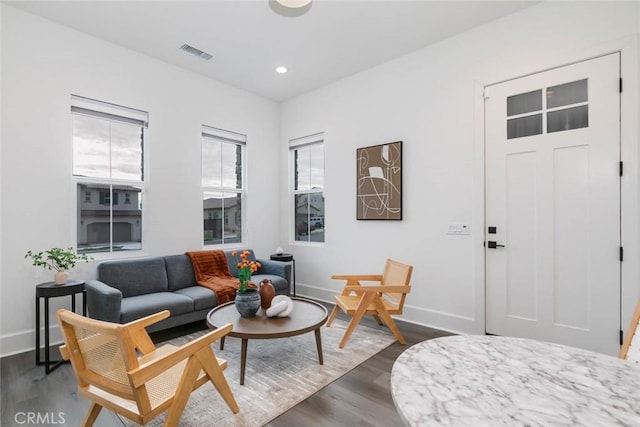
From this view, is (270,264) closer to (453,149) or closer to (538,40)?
(453,149)

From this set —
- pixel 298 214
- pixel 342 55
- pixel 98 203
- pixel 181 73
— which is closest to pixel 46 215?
pixel 98 203

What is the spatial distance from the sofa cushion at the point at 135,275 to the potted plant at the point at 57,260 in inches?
11.5

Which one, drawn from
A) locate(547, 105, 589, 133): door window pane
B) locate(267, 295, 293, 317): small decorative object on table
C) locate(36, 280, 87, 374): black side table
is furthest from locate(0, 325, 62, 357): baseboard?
locate(547, 105, 589, 133): door window pane

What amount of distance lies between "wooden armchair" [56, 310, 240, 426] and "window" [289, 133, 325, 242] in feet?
10.5

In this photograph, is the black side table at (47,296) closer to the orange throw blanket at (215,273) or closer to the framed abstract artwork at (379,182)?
the orange throw blanket at (215,273)

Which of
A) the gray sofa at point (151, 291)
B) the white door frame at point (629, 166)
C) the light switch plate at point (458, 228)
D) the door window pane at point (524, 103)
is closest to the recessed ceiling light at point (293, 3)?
the door window pane at point (524, 103)

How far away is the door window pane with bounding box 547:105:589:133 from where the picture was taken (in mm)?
2725

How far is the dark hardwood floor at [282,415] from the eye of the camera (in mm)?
1949

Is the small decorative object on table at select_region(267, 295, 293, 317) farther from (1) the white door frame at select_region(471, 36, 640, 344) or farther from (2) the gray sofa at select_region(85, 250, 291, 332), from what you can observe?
(1) the white door frame at select_region(471, 36, 640, 344)

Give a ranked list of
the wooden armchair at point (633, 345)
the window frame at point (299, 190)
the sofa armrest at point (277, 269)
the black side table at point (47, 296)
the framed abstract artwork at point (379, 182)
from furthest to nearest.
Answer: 1. the window frame at point (299, 190)
2. the sofa armrest at point (277, 269)
3. the framed abstract artwork at point (379, 182)
4. the black side table at point (47, 296)
5. the wooden armchair at point (633, 345)

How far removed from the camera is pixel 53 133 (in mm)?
3127

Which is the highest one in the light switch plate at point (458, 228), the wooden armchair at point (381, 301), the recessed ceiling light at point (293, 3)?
the recessed ceiling light at point (293, 3)

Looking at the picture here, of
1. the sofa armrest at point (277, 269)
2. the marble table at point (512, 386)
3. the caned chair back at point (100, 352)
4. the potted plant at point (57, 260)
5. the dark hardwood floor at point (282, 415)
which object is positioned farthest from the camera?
the sofa armrest at point (277, 269)

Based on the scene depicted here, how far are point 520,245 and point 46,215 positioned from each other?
456cm
